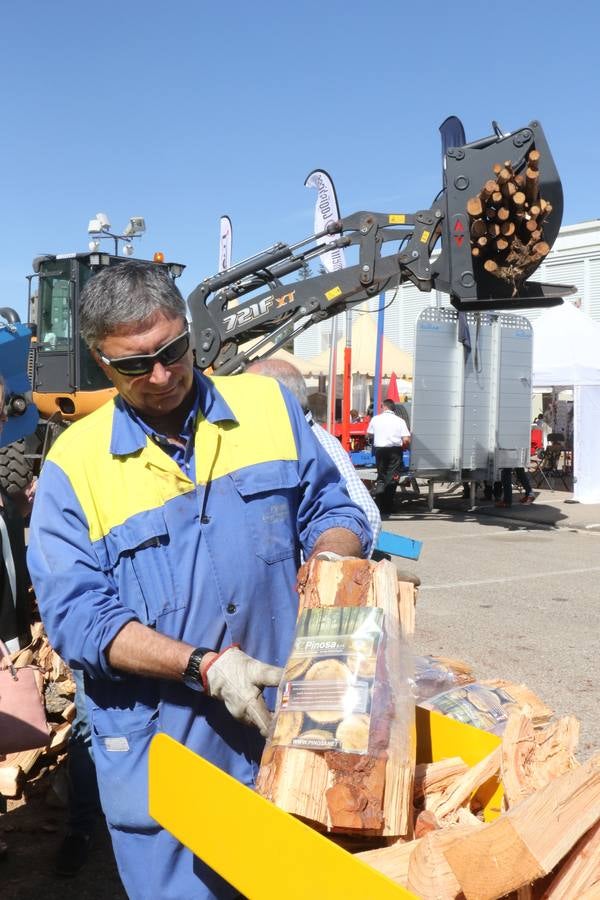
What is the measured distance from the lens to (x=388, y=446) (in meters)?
14.2

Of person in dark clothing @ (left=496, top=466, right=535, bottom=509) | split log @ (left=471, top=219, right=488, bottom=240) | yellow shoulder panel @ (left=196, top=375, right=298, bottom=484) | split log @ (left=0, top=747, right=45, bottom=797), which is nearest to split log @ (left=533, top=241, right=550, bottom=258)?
split log @ (left=471, top=219, right=488, bottom=240)

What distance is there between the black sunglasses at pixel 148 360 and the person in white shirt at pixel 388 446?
12048 mm

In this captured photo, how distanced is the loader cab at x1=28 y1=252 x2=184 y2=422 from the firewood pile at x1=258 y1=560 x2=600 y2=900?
9.48m

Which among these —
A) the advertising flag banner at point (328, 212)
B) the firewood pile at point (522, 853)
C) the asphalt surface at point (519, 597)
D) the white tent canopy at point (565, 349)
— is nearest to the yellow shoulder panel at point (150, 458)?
the firewood pile at point (522, 853)

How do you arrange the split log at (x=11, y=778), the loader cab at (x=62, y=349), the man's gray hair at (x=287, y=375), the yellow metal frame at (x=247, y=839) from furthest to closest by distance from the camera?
the loader cab at (x=62, y=349) < the man's gray hair at (x=287, y=375) < the split log at (x=11, y=778) < the yellow metal frame at (x=247, y=839)

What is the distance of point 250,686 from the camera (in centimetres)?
185

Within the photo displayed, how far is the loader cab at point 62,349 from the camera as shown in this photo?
1087 centimetres

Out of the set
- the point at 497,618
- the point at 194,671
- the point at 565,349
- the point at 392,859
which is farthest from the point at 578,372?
the point at 392,859

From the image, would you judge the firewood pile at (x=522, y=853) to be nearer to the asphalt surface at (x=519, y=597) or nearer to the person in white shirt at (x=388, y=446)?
the asphalt surface at (x=519, y=597)

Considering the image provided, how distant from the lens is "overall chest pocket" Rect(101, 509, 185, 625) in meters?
2.05

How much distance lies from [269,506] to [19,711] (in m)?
1.25

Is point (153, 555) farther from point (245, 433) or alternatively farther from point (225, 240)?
point (225, 240)

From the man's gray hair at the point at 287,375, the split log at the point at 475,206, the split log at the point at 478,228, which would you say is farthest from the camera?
the split log at the point at 478,228

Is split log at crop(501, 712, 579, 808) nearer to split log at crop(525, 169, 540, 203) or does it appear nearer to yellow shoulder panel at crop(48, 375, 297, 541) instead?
yellow shoulder panel at crop(48, 375, 297, 541)
